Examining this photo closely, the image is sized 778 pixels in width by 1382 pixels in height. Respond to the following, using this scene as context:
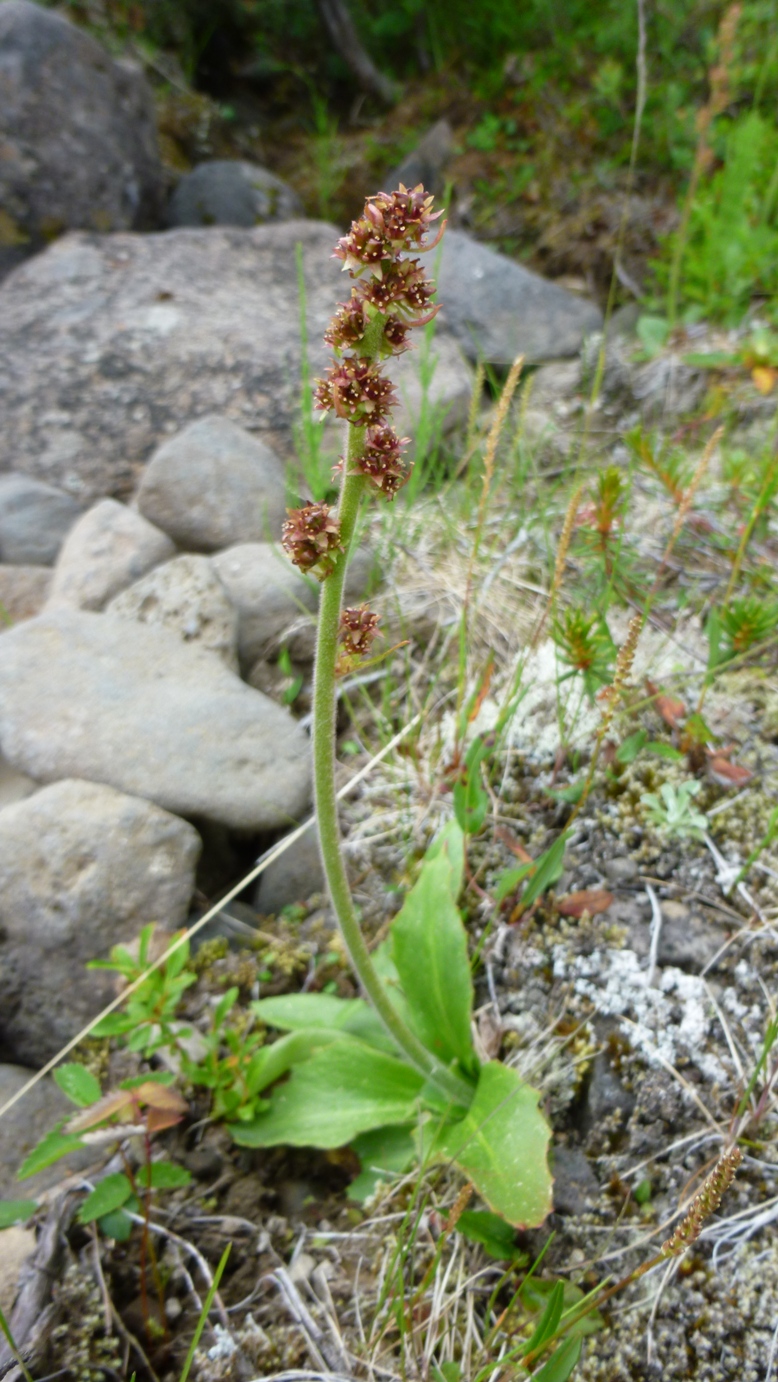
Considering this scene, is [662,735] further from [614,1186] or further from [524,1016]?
[614,1186]

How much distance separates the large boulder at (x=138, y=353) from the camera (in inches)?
154

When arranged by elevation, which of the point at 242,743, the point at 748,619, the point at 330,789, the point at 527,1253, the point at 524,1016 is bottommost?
the point at 527,1253

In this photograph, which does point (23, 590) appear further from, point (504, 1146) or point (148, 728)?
point (504, 1146)

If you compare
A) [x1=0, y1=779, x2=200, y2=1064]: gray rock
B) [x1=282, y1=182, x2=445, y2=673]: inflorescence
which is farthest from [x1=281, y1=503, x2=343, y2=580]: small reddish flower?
[x1=0, y1=779, x2=200, y2=1064]: gray rock

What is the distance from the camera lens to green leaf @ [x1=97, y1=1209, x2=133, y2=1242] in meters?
1.66

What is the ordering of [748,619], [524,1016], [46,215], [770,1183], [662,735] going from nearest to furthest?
[770,1183] < [524,1016] < [748,619] < [662,735] < [46,215]

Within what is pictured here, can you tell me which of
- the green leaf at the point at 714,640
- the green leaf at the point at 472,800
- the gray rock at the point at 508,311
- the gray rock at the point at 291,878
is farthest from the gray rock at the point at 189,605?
the gray rock at the point at 508,311

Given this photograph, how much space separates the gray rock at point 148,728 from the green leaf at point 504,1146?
0.94m

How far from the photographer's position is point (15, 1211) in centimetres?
158

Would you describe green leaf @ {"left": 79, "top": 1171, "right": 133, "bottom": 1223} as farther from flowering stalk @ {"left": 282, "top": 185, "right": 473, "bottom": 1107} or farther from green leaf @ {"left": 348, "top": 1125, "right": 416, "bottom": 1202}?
flowering stalk @ {"left": 282, "top": 185, "right": 473, "bottom": 1107}

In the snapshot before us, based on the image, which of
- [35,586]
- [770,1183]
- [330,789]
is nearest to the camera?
[330,789]

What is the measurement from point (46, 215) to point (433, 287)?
198 inches

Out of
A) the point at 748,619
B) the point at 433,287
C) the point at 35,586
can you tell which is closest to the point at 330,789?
the point at 433,287

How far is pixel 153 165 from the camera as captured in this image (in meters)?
5.79
